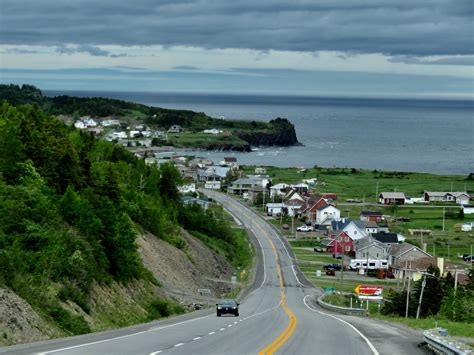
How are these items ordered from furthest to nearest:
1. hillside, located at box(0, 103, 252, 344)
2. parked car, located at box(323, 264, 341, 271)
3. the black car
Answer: parked car, located at box(323, 264, 341, 271) → the black car → hillside, located at box(0, 103, 252, 344)

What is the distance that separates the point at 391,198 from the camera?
152m

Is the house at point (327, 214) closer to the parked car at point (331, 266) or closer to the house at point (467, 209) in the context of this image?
the house at point (467, 209)

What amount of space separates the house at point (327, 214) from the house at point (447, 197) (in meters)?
30.6

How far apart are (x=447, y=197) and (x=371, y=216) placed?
3103cm

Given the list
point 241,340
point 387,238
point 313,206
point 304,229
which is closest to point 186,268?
point 387,238

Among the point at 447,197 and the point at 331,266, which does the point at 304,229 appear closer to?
the point at 331,266

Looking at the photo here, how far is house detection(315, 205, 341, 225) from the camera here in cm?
13325

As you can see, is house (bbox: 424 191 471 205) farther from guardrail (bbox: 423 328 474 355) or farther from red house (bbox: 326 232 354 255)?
guardrail (bbox: 423 328 474 355)

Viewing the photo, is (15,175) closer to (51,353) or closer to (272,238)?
(51,353)

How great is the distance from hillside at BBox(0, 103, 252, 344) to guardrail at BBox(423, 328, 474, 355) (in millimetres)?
12169

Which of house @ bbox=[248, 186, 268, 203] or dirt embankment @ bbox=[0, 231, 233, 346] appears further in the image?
house @ bbox=[248, 186, 268, 203]

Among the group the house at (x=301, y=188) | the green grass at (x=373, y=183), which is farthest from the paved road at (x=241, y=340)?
the green grass at (x=373, y=183)

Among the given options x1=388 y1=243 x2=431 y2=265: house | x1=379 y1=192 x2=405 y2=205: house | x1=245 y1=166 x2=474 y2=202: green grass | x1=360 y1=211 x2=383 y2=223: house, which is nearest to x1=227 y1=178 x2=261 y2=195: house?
x1=245 y1=166 x2=474 y2=202: green grass

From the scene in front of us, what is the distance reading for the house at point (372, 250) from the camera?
349 feet
